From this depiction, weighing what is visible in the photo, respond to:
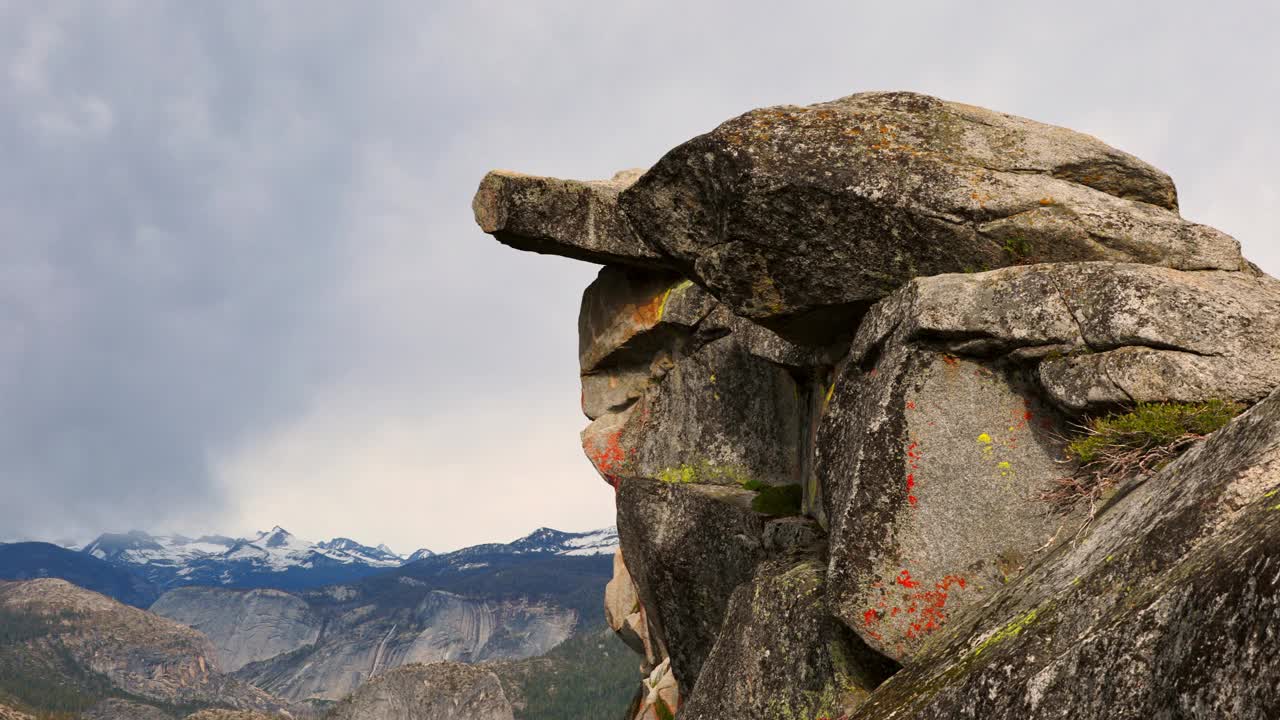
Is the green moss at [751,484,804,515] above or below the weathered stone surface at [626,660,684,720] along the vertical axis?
above

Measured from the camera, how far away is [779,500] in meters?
22.2

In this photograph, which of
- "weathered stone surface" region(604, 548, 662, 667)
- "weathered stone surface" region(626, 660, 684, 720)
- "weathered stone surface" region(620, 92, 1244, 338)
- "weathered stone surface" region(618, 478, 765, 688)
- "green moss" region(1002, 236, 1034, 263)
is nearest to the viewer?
"green moss" region(1002, 236, 1034, 263)

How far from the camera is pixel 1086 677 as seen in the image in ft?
25.1

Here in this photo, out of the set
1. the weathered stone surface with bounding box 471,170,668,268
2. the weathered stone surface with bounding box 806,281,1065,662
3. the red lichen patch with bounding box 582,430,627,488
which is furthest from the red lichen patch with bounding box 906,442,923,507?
the red lichen patch with bounding box 582,430,627,488

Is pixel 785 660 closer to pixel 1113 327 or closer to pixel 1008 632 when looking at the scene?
pixel 1008 632

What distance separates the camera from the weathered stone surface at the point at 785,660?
1389cm

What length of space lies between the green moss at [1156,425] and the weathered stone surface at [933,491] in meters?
0.93

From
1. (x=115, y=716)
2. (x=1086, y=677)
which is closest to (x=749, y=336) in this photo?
(x=1086, y=677)

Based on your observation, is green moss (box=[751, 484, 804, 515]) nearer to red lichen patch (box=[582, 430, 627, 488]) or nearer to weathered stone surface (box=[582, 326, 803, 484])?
weathered stone surface (box=[582, 326, 803, 484])

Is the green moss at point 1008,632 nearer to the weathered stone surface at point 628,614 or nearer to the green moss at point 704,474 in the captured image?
the green moss at point 704,474

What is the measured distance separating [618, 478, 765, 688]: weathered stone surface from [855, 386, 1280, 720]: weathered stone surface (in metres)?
9.79

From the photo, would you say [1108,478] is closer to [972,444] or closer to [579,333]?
[972,444]

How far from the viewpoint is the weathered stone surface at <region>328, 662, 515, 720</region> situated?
436ft

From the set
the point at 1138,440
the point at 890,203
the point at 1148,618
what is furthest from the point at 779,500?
the point at 1148,618
